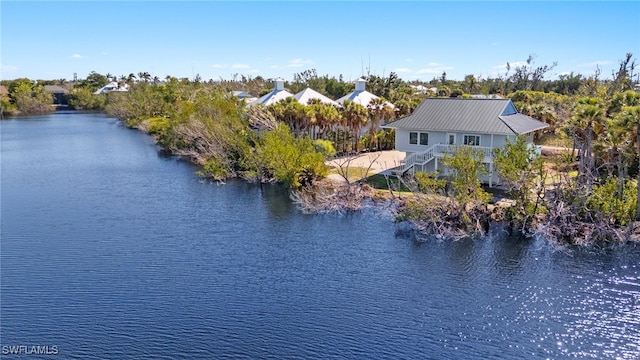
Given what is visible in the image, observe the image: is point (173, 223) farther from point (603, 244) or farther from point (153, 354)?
point (603, 244)

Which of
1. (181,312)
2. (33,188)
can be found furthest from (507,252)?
(33,188)

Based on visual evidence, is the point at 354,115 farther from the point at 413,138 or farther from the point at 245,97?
the point at 245,97

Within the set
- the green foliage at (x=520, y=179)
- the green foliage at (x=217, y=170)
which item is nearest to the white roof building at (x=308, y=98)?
the green foliage at (x=217, y=170)

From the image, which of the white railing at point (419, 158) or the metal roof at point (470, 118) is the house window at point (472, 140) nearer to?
the metal roof at point (470, 118)

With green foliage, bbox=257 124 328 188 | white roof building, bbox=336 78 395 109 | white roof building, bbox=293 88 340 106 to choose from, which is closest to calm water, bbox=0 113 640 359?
green foliage, bbox=257 124 328 188

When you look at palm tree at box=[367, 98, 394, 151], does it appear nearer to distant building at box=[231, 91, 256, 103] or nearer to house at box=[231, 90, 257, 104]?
house at box=[231, 90, 257, 104]

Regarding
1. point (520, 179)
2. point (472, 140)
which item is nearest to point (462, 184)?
point (520, 179)
